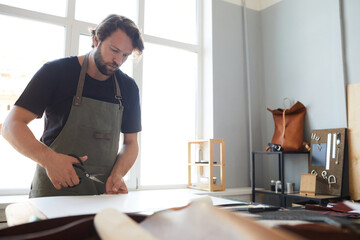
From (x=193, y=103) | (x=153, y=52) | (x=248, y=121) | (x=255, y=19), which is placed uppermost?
(x=255, y=19)

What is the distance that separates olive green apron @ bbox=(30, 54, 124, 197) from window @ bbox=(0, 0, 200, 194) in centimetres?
128

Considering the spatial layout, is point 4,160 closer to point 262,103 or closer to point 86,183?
point 86,183

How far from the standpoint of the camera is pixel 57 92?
52.1 inches

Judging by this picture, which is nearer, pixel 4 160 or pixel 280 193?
pixel 4 160

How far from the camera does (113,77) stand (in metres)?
1.45

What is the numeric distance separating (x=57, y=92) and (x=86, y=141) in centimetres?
26

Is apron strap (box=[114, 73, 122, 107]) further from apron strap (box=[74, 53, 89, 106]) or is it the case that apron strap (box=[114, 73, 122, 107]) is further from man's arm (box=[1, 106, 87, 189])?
man's arm (box=[1, 106, 87, 189])

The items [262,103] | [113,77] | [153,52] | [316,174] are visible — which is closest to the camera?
[113,77]

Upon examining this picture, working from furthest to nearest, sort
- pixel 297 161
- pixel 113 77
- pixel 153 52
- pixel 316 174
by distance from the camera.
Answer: pixel 153 52 < pixel 297 161 < pixel 316 174 < pixel 113 77

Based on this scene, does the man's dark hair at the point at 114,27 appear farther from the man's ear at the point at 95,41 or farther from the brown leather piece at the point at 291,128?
the brown leather piece at the point at 291,128

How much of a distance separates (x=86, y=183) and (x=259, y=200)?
7.29ft

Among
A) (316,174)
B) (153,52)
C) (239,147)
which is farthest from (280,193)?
(153,52)

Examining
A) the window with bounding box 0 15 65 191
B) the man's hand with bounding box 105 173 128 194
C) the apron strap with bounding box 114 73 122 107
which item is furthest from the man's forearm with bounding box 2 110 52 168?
the window with bounding box 0 15 65 191

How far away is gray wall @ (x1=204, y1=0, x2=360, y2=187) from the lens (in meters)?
2.55
